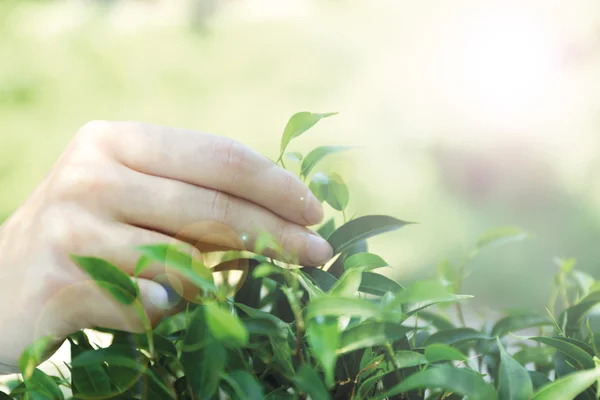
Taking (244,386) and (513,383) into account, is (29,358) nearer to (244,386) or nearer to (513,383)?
(244,386)

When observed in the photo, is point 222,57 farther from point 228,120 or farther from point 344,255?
point 344,255

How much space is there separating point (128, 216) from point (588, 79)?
12.6ft

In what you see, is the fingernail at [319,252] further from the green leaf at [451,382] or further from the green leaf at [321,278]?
the green leaf at [451,382]

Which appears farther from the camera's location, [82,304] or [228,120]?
[228,120]

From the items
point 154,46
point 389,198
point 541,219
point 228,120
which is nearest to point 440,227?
point 389,198

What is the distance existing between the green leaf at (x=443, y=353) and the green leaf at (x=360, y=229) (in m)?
0.15

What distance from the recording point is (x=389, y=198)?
118 inches

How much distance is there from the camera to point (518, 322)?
17.8 inches

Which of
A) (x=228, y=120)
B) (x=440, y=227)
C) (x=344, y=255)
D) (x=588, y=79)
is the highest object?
(x=344, y=255)

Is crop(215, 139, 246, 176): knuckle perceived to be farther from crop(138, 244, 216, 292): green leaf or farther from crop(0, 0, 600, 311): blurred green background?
crop(0, 0, 600, 311): blurred green background

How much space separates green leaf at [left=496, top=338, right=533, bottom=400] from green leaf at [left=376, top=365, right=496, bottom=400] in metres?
0.03

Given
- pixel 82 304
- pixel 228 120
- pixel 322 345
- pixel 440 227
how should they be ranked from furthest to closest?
pixel 228 120 < pixel 440 227 < pixel 82 304 < pixel 322 345

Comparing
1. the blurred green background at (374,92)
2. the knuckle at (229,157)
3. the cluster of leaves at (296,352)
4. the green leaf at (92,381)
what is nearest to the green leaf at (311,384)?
the cluster of leaves at (296,352)

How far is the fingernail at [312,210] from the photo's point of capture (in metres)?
0.46
